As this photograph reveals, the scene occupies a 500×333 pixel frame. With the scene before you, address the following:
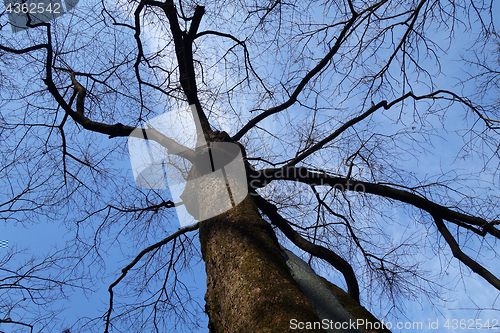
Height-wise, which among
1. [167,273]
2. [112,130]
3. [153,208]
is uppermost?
[112,130]

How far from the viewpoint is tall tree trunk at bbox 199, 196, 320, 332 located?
1.13m

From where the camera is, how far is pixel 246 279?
1.34 meters

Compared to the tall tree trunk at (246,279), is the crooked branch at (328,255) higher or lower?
higher

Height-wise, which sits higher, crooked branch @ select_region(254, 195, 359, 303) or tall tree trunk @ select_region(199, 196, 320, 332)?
crooked branch @ select_region(254, 195, 359, 303)

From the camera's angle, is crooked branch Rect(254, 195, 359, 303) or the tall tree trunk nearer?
the tall tree trunk

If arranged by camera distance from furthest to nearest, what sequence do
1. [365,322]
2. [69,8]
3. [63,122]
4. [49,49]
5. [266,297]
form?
[63,122] < [69,8] < [49,49] < [365,322] < [266,297]

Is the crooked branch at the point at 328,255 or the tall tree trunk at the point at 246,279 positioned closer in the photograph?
the tall tree trunk at the point at 246,279

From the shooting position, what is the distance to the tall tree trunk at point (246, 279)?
113 cm

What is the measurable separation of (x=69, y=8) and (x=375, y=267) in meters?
4.33

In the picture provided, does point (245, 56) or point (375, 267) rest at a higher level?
point (245, 56)

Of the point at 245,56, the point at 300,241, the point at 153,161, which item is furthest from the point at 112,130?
the point at 300,241

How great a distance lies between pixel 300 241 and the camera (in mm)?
2855

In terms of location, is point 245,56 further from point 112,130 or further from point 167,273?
point 167,273

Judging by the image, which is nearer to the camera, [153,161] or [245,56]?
[153,161]
